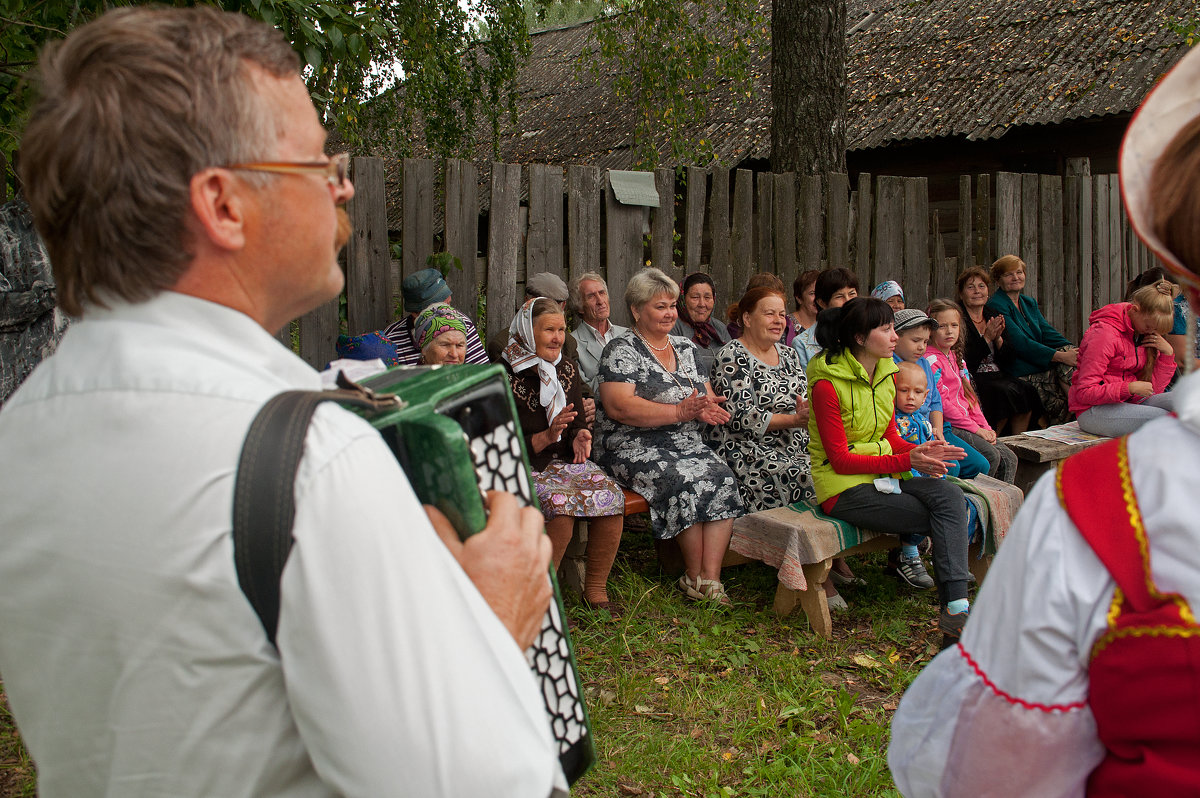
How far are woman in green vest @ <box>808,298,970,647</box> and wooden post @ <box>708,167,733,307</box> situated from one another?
206 centimetres

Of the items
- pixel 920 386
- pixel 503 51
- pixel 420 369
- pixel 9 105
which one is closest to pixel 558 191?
pixel 920 386

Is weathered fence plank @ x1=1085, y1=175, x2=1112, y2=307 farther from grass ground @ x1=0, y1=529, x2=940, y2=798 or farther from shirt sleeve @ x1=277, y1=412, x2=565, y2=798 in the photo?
shirt sleeve @ x1=277, y1=412, x2=565, y2=798

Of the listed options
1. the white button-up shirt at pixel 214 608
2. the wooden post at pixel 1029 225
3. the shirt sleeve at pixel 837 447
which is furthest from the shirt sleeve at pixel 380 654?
the wooden post at pixel 1029 225

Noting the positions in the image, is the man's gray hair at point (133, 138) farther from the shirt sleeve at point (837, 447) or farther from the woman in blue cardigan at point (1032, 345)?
the woman in blue cardigan at point (1032, 345)

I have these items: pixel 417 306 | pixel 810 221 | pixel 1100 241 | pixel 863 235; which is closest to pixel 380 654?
pixel 417 306

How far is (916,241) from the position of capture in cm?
782

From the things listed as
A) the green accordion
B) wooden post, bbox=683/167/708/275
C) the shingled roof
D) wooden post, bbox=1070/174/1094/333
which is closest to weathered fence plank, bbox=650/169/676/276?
wooden post, bbox=683/167/708/275

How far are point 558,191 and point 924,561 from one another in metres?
3.08

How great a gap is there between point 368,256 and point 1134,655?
478 cm

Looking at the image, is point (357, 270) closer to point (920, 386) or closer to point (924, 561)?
point (920, 386)

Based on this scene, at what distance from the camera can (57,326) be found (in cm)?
400

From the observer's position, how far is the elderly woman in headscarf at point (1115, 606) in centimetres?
102

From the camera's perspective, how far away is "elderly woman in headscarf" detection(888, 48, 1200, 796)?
1.02m

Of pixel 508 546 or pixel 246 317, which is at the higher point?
pixel 246 317
